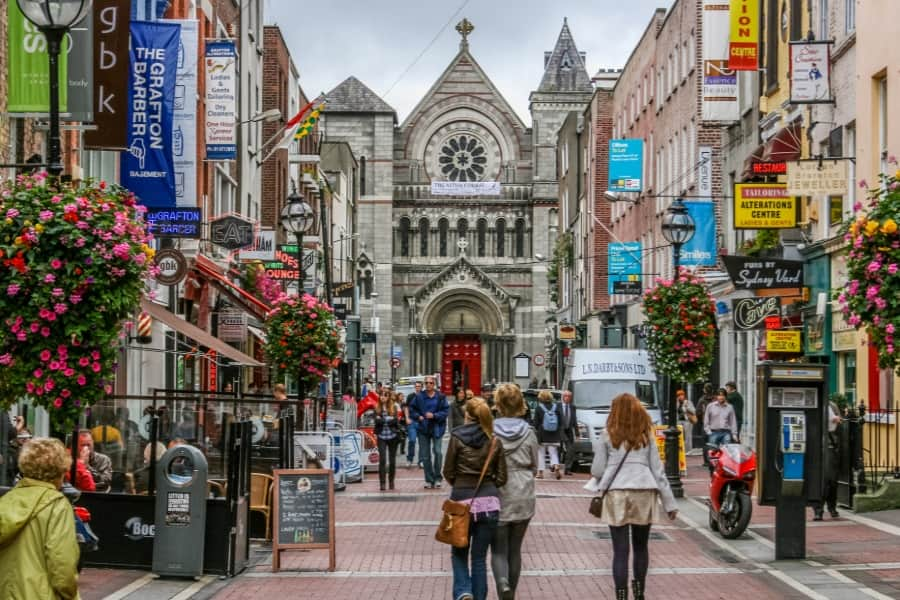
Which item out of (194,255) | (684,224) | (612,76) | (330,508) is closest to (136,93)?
(194,255)

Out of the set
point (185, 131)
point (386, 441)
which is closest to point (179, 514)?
point (386, 441)

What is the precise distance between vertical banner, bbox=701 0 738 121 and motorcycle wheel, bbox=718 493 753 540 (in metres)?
18.2

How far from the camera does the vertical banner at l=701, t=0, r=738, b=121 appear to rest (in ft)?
110

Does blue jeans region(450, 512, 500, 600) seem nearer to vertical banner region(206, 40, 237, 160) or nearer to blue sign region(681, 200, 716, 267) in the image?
vertical banner region(206, 40, 237, 160)

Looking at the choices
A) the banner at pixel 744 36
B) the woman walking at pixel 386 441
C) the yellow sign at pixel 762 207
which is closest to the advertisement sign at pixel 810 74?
the yellow sign at pixel 762 207

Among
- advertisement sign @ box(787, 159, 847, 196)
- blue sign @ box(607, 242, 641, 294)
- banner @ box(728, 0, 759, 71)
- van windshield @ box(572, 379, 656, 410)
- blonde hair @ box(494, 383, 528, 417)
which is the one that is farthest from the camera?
blue sign @ box(607, 242, 641, 294)

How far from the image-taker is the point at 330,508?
48.2ft

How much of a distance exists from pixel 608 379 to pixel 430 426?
266 inches

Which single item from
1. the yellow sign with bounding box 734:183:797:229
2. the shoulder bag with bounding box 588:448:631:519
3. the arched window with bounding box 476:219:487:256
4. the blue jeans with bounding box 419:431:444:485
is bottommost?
the blue jeans with bounding box 419:431:444:485

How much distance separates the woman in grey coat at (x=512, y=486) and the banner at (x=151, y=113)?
12405mm

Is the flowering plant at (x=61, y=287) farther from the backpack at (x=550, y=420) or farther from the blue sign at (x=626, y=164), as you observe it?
the blue sign at (x=626, y=164)

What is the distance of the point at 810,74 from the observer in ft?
85.7

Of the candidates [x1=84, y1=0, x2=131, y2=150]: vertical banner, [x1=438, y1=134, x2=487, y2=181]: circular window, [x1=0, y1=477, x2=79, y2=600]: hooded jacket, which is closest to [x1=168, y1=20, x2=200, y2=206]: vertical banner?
[x1=84, y1=0, x2=131, y2=150]: vertical banner

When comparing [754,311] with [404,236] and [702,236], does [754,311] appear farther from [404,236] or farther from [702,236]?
[404,236]
